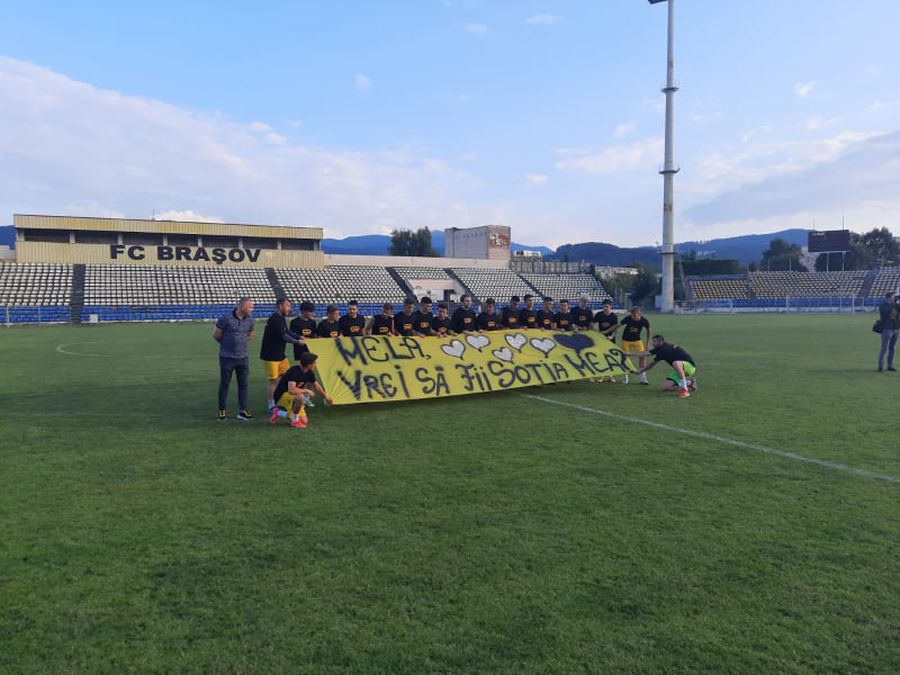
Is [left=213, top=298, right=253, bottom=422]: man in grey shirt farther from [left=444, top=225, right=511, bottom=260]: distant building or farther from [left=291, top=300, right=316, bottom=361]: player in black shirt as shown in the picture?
[left=444, top=225, right=511, bottom=260]: distant building

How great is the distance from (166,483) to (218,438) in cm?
199

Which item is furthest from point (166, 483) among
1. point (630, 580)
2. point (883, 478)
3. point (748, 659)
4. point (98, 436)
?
point (883, 478)

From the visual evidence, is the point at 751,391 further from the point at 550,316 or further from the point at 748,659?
the point at 748,659

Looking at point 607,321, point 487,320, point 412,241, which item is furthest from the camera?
point 412,241

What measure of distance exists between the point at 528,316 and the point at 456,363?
9.86 ft

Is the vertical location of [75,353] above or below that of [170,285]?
below

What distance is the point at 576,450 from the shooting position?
7.25 m

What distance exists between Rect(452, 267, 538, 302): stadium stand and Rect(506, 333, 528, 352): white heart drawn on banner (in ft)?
161

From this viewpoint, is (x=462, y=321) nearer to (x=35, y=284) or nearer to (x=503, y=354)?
(x=503, y=354)

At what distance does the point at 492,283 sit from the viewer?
217 feet

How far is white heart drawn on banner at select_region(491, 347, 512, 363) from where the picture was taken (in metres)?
11.6

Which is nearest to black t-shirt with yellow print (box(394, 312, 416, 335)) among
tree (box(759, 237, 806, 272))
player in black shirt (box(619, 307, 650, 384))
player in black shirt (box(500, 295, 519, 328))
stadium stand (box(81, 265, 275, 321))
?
player in black shirt (box(500, 295, 519, 328))

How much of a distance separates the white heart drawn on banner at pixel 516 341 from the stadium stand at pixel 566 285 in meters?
53.7

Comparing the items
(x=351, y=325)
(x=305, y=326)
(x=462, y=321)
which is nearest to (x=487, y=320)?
(x=462, y=321)
